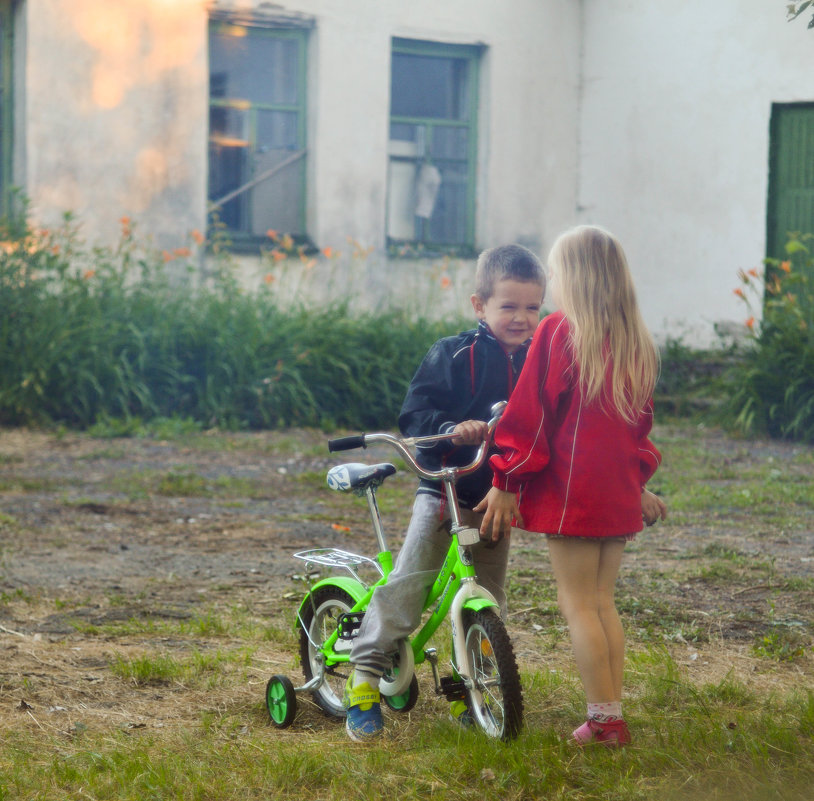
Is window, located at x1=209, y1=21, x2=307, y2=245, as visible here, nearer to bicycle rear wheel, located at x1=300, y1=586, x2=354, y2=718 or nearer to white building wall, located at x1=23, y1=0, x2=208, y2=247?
white building wall, located at x1=23, y1=0, x2=208, y2=247

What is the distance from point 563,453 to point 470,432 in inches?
8.9

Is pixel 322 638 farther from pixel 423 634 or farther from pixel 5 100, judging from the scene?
pixel 5 100

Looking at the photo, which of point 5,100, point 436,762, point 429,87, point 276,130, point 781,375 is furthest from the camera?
point 429,87

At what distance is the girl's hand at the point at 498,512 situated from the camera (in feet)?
9.42

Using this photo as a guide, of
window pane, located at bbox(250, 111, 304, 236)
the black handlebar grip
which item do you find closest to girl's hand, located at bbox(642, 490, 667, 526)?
the black handlebar grip

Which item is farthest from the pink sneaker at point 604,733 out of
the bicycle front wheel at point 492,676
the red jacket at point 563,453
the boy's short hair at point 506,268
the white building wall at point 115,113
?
the white building wall at point 115,113

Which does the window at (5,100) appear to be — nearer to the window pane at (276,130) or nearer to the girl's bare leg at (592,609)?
the window pane at (276,130)

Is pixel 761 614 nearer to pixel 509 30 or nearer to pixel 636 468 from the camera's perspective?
pixel 636 468

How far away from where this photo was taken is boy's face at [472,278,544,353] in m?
3.11

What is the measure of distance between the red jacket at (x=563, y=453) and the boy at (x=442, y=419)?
0.73 feet

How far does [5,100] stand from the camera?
412 inches

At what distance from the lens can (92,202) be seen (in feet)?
34.3

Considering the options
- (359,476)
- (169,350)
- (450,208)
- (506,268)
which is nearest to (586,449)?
(506,268)

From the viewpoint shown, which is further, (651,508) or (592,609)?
(651,508)
